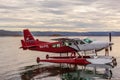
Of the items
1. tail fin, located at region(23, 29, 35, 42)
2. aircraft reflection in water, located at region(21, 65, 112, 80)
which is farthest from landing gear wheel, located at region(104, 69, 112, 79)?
tail fin, located at region(23, 29, 35, 42)

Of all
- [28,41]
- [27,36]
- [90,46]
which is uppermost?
[27,36]

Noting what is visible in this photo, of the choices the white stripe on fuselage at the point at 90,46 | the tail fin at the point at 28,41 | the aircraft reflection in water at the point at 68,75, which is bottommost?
the aircraft reflection in water at the point at 68,75

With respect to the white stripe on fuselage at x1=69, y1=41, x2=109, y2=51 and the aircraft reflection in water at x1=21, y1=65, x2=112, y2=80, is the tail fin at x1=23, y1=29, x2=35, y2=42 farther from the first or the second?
the aircraft reflection in water at x1=21, y1=65, x2=112, y2=80

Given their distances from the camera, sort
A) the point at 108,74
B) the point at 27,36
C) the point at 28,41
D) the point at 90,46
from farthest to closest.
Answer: the point at 27,36 → the point at 28,41 → the point at 90,46 → the point at 108,74

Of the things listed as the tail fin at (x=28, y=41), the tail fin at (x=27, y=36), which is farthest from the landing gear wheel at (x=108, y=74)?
the tail fin at (x=27, y=36)

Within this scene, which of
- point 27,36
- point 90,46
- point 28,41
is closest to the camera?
point 90,46

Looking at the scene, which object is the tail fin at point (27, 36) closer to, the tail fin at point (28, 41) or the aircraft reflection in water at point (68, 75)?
the tail fin at point (28, 41)

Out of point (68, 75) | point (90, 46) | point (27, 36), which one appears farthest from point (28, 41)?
point (68, 75)

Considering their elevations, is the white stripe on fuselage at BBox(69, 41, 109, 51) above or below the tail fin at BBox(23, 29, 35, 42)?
below

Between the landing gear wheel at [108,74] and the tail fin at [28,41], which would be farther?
the tail fin at [28,41]

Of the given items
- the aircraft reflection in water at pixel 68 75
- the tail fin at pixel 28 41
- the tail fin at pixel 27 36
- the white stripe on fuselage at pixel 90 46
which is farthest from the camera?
the tail fin at pixel 27 36

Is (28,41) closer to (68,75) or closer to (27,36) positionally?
(27,36)

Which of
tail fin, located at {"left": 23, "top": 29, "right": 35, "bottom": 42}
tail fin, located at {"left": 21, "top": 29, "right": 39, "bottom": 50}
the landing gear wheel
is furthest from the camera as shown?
tail fin, located at {"left": 23, "top": 29, "right": 35, "bottom": 42}

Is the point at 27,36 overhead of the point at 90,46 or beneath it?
overhead
